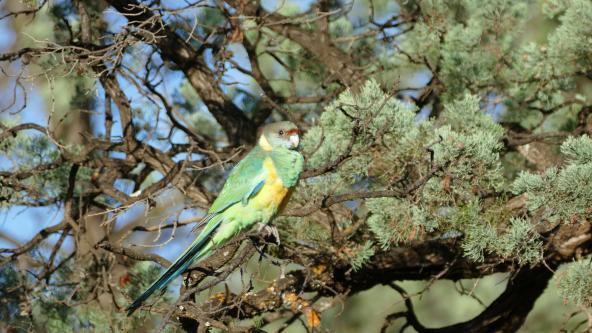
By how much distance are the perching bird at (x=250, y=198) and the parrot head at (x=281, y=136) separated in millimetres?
131

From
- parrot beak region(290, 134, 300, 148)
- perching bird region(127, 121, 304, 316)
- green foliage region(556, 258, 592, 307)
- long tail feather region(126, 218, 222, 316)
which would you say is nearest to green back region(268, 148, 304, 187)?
perching bird region(127, 121, 304, 316)

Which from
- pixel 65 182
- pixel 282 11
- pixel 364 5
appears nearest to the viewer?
pixel 65 182

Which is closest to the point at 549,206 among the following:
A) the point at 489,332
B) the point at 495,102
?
the point at 489,332

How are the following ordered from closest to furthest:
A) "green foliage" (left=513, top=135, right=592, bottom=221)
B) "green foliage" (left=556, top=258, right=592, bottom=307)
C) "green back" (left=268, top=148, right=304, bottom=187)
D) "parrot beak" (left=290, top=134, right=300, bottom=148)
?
"green foliage" (left=513, top=135, right=592, bottom=221), "green foliage" (left=556, top=258, right=592, bottom=307), "green back" (left=268, top=148, right=304, bottom=187), "parrot beak" (left=290, top=134, right=300, bottom=148)

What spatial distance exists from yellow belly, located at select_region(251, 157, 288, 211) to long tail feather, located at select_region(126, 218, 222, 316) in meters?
0.21

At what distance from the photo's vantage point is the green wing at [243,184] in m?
3.40

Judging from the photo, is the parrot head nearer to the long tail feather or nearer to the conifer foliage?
the conifer foliage

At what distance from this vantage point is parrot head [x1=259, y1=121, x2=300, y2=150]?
369cm

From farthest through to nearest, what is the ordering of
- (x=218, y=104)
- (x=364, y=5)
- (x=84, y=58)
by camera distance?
(x=364, y=5) < (x=218, y=104) < (x=84, y=58)

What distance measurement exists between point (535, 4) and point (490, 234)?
289 centimetres

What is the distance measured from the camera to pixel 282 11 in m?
5.76

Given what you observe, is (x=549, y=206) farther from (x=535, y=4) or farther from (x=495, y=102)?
(x=535, y=4)

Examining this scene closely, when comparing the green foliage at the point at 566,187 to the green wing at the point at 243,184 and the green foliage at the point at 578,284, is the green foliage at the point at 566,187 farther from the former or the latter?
the green wing at the point at 243,184

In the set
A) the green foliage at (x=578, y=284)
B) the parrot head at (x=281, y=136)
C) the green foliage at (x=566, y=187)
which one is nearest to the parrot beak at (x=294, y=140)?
the parrot head at (x=281, y=136)
